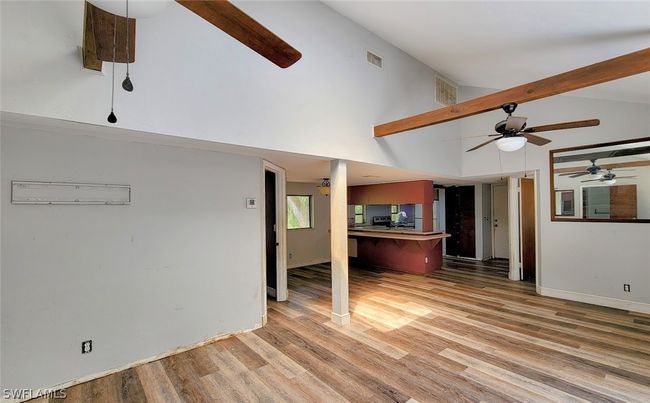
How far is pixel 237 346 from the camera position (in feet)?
10.7

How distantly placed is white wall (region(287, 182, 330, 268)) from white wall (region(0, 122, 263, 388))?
11.6 feet

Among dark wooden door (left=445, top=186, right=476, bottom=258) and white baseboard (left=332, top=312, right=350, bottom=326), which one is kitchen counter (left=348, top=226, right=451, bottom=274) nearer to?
dark wooden door (left=445, top=186, right=476, bottom=258)

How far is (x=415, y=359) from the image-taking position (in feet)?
9.62

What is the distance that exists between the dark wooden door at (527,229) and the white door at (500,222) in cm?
191

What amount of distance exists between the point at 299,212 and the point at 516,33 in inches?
223

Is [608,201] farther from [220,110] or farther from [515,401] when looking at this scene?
[220,110]

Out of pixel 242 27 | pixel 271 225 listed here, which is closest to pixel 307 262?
pixel 271 225

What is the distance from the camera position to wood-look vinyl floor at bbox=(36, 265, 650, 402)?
243 cm

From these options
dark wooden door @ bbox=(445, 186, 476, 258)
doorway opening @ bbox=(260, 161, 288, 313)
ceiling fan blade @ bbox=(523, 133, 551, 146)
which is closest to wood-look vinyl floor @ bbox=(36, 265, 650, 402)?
doorway opening @ bbox=(260, 161, 288, 313)

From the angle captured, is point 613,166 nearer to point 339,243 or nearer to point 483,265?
point 483,265

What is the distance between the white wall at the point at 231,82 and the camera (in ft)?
6.09

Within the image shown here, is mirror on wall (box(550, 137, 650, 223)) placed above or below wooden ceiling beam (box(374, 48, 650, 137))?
below

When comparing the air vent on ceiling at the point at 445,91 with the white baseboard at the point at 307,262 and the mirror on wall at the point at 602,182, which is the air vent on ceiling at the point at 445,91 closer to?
the mirror on wall at the point at 602,182

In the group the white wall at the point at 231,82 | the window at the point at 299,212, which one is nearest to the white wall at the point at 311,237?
the window at the point at 299,212
